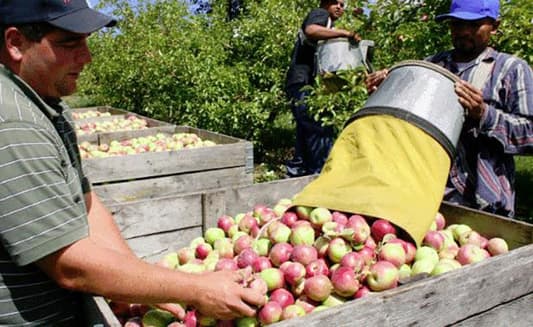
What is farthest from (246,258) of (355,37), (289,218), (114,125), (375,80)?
(114,125)

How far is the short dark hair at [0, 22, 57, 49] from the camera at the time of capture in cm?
158

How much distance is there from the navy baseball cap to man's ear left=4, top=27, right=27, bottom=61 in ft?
0.08

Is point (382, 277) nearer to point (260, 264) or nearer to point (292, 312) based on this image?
point (292, 312)

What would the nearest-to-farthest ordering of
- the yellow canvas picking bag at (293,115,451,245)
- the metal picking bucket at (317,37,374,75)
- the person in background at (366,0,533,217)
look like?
1. the yellow canvas picking bag at (293,115,451,245)
2. the person in background at (366,0,533,217)
3. the metal picking bucket at (317,37,374,75)

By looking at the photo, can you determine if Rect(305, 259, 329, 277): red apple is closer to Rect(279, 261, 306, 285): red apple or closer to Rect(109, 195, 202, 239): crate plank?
Rect(279, 261, 306, 285): red apple

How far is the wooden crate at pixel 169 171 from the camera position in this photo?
14.2 ft

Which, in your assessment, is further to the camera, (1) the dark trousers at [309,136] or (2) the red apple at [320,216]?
(1) the dark trousers at [309,136]

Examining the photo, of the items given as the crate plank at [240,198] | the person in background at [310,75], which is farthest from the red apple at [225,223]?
the person in background at [310,75]

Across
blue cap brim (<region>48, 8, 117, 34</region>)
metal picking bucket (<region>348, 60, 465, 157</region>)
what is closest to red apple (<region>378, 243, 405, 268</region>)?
metal picking bucket (<region>348, 60, 465, 157</region>)

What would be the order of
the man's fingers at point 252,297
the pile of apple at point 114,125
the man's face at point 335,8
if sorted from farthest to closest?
the pile of apple at point 114,125 < the man's face at point 335,8 < the man's fingers at point 252,297

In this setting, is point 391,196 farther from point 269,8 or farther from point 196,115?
point 269,8

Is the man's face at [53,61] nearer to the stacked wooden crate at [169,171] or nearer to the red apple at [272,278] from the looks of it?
the red apple at [272,278]

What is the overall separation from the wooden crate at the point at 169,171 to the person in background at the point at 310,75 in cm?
133

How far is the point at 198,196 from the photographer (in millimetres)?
3006
